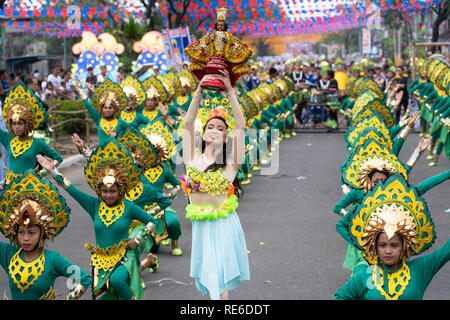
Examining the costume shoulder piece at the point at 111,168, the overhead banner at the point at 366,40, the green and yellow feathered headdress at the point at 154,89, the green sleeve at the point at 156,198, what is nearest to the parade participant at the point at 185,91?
the green and yellow feathered headdress at the point at 154,89

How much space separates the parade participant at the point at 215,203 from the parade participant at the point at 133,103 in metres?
5.68

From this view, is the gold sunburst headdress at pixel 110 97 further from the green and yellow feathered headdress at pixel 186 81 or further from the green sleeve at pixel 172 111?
the green and yellow feathered headdress at pixel 186 81

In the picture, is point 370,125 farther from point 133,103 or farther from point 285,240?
point 133,103

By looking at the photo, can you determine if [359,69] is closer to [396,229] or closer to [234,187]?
[234,187]

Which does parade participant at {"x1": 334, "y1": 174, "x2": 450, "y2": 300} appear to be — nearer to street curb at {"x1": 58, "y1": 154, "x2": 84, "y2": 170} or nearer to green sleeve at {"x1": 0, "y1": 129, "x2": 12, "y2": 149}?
green sleeve at {"x1": 0, "y1": 129, "x2": 12, "y2": 149}

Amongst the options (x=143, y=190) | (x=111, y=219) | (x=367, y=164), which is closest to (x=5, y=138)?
(x=143, y=190)

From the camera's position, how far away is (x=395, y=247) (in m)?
4.33

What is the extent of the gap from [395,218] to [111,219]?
2.69m

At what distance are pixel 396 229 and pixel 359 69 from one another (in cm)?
1960

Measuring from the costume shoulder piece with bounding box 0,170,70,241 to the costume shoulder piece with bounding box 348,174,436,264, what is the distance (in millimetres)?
2151

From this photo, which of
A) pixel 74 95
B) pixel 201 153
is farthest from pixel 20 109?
pixel 74 95

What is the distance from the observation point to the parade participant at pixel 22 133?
8469 mm

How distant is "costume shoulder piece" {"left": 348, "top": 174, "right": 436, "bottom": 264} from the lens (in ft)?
14.1

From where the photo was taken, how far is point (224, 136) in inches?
228
